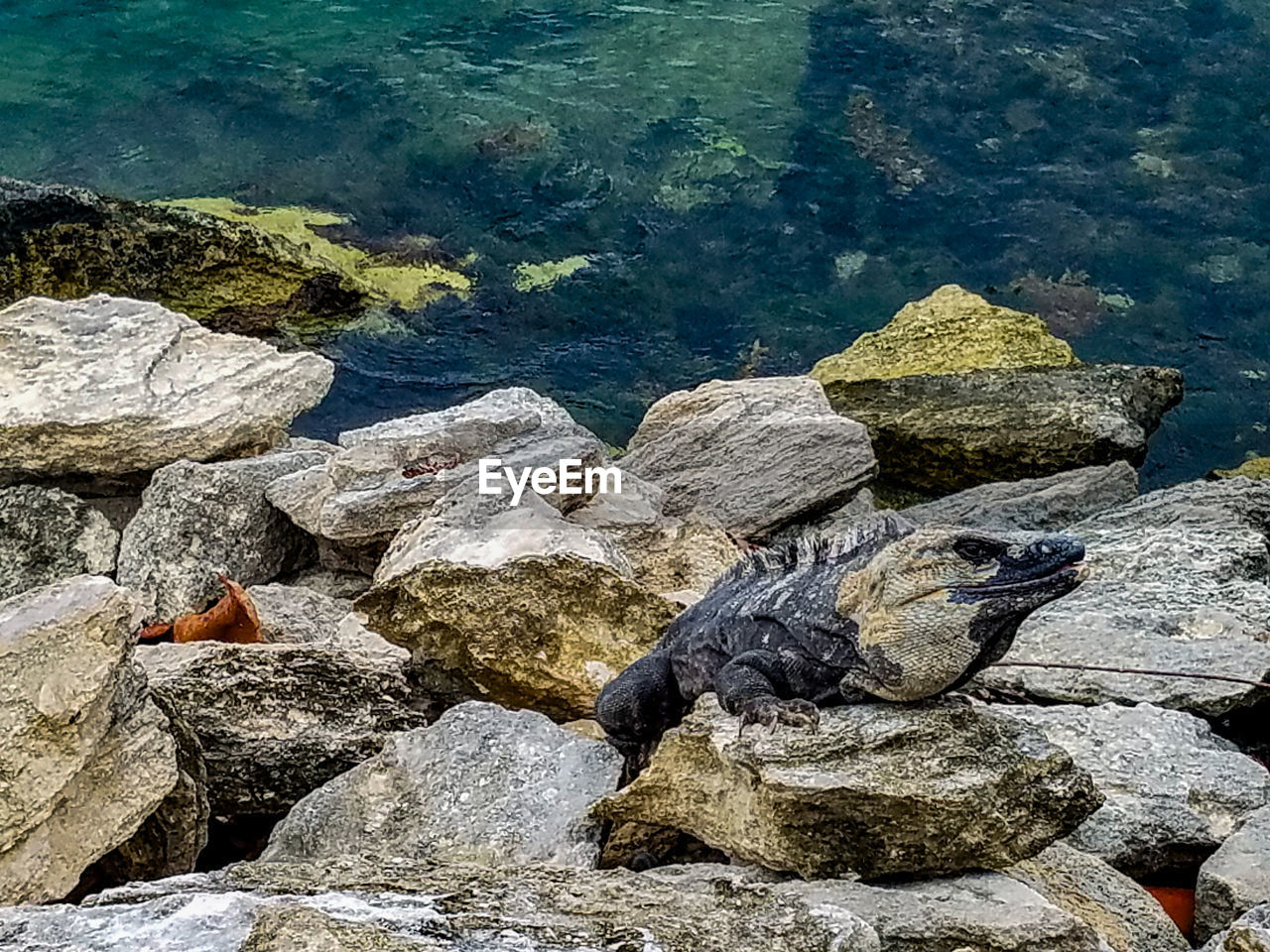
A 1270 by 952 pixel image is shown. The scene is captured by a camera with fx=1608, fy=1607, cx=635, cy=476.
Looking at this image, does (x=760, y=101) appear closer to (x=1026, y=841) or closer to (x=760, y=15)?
(x=760, y=15)

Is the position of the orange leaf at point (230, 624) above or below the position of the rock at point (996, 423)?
above

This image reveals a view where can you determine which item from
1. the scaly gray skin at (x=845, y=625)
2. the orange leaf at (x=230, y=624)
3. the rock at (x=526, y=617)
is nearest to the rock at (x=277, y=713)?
the rock at (x=526, y=617)

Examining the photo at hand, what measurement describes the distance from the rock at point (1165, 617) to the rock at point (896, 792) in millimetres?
1704

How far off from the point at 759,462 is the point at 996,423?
2170mm

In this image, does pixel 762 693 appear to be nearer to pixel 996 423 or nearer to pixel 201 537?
pixel 201 537

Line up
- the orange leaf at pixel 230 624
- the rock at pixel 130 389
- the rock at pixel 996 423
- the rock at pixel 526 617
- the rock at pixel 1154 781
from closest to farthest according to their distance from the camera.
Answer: the rock at pixel 1154 781, the rock at pixel 526 617, the orange leaf at pixel 230 624, the rock at pixel 130 389, the rock at pixel 996 423

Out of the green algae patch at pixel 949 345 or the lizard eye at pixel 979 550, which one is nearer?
the lizard eye at pixel 979 550

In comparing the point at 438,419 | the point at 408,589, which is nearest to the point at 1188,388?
the point at 438,419

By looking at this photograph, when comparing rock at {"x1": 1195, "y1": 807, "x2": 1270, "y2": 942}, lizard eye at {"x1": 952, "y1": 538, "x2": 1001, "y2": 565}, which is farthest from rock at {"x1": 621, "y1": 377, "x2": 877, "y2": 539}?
lizard eye at {"x1": 952, "y1": 538, "x2": 1001, "y2": 565}

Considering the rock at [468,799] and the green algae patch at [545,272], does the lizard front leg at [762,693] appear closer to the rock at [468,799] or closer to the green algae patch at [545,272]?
the rock at [468,799]

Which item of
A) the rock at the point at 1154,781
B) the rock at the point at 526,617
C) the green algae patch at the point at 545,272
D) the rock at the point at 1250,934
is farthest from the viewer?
the green algae patch at the point at 545,272

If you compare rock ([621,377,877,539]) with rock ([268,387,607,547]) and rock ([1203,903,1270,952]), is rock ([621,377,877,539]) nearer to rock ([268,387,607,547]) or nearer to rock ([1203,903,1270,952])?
rock ([268,387,607,547])

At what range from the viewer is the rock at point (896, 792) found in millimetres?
3252

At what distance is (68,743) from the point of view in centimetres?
358
